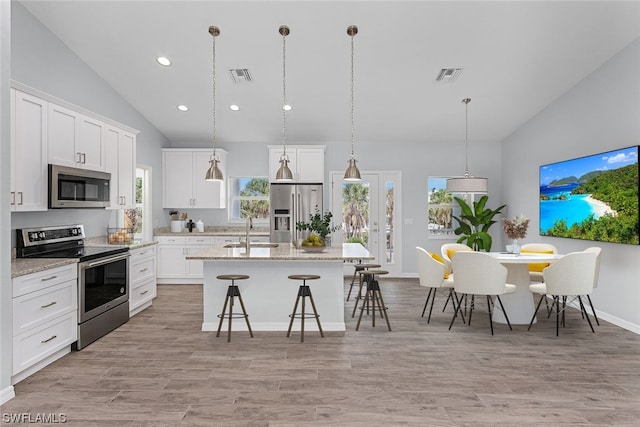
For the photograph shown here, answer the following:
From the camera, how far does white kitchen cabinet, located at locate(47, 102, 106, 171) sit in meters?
3.79

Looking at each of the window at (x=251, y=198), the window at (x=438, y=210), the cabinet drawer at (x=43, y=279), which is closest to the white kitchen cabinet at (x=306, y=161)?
the window at (x=251, y=198)

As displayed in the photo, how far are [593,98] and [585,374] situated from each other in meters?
3.44

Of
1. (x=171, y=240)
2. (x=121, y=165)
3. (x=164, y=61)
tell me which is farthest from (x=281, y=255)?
(x=171, y=240)

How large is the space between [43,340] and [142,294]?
178cm

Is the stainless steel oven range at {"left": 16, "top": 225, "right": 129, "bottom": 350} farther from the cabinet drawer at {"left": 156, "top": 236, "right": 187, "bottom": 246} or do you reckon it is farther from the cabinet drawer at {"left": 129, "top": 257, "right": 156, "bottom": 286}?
the cabinet drawer at {"left": 156, "top": 236, "right": 187, "bottom": 246}

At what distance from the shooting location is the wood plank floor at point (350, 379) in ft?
8.11

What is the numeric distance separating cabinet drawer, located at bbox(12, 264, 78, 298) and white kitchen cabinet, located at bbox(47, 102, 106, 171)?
1.10 meters

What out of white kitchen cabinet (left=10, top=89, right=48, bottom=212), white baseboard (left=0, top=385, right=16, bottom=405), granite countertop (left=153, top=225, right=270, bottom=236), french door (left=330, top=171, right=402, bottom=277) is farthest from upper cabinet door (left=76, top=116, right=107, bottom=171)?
french door (left=330, top=171, right=402, bottom=277)

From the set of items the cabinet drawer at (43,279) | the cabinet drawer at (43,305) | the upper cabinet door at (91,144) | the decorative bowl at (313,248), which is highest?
the upper cabinet door at (91,144)

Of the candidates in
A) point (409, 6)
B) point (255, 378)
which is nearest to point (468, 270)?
point (255, 378)

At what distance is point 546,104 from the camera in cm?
580

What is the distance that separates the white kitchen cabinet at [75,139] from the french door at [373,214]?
4001 mm

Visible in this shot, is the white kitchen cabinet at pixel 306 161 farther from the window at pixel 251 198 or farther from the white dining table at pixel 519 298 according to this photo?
the white dining table at pixel 519 298

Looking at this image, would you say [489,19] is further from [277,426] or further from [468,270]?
[277,426]
